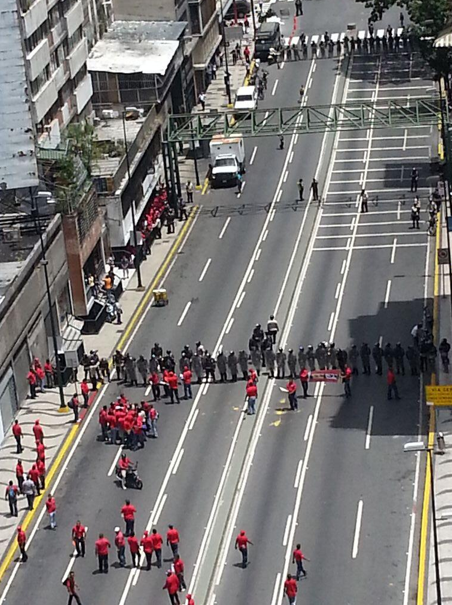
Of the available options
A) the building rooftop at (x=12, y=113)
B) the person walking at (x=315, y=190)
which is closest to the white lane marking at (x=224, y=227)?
the person walking at (x=315, y=190)

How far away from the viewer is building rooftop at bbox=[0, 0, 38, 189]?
291 feet

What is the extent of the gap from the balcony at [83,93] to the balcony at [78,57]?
1128 millimetres

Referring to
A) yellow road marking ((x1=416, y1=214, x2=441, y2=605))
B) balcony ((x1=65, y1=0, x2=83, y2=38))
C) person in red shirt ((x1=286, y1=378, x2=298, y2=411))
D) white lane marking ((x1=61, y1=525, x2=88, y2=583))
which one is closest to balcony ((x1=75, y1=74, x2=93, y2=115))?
balcony ((x1=65, y1=0, x2=83, y2=38))

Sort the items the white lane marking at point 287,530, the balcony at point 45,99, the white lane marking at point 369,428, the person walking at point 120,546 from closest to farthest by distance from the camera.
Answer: the person walking at point 120,546 < the white lane marking at point 287,530 < the white lane marking at point 369,428 < the balcony at point 45,99

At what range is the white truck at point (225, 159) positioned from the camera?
11406cm

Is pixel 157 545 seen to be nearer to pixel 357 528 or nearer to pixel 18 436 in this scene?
pixel 357 528

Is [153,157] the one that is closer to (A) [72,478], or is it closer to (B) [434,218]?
(B) [434,218]

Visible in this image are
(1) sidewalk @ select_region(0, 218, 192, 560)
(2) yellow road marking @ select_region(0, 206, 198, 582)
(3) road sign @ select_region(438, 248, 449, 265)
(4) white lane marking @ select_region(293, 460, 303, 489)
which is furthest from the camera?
(3) road sign @ select_region(438, 248, 449, 265)

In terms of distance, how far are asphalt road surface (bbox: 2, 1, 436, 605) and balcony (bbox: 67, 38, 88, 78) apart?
39.6 feet

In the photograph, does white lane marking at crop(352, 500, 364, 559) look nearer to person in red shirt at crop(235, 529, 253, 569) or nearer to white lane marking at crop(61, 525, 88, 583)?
person in red shirt at crop(235, 529, 253, 569)

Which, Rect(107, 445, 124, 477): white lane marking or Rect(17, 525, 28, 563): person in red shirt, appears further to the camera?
Rect(107, 445, 124, 477): white lane marking

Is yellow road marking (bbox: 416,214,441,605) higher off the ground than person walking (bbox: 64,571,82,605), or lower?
lower

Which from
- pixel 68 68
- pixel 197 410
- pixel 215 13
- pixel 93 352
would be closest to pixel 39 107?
pixel 68 68

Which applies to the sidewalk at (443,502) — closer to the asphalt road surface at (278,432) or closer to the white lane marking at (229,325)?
the asphalt road surface at (278,432)
